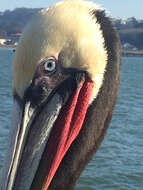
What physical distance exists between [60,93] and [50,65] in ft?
0.84

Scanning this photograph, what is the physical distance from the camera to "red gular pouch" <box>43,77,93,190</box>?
12.5ft

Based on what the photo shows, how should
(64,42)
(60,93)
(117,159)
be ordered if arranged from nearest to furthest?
(64,42), (60,93), (117,159)

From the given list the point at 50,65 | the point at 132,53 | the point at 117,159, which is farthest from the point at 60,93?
the point at 132,53

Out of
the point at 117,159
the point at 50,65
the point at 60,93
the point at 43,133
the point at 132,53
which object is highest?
the point at 50,65

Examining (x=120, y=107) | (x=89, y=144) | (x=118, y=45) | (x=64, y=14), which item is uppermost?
(x=64, y=14)

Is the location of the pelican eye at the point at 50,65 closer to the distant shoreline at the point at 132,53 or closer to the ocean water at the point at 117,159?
the ocean water at the point at 117,159

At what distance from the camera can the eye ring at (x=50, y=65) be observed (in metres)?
3.63

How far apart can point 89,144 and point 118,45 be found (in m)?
0.90

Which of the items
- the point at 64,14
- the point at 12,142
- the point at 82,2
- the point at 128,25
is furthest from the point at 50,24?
the point at 128,25

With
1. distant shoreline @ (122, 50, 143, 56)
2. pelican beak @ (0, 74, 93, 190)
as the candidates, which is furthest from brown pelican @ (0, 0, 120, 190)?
distant shoreline @ (122, 50, 143, 56)

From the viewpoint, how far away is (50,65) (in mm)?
3705

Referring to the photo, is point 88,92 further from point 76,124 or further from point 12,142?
point 12,142

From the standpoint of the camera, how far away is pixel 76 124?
3939 mm

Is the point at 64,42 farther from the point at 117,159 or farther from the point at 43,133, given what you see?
the point at 117,159
